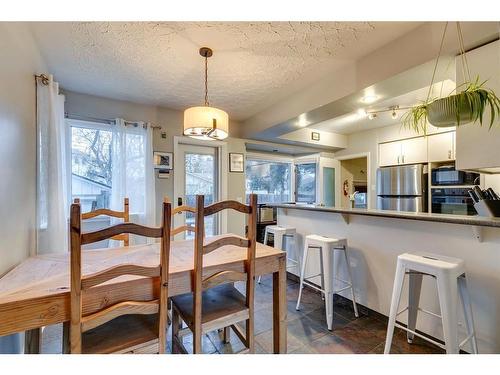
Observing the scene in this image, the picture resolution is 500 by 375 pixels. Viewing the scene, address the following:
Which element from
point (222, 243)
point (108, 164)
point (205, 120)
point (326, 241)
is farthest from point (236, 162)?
point (222, 243)

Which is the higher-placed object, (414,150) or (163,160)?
(414,150)

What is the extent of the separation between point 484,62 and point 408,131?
2.61 metres

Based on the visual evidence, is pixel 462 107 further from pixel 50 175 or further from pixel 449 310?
pixel 50 175

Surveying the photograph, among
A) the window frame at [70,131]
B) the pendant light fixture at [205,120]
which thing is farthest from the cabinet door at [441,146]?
the window frame at [70,131]

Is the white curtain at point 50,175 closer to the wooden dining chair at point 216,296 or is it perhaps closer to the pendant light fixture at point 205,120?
the pendant light fixture at point 205,120

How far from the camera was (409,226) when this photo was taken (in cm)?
183

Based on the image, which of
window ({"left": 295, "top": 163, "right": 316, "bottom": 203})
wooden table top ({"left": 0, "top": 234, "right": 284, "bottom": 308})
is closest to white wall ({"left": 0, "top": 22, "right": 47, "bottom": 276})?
wooden table top ({"left": 0, "top": 234, "right": 284, "bottom": 308})

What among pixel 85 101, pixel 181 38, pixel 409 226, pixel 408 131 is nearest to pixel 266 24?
pixel 181 38

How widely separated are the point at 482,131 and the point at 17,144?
121 inches

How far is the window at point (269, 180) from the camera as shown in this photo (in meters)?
4.79

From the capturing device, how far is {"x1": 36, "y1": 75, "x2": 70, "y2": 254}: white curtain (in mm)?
1927

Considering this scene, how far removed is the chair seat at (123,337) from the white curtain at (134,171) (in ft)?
6.13

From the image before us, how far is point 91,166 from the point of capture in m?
2.85
